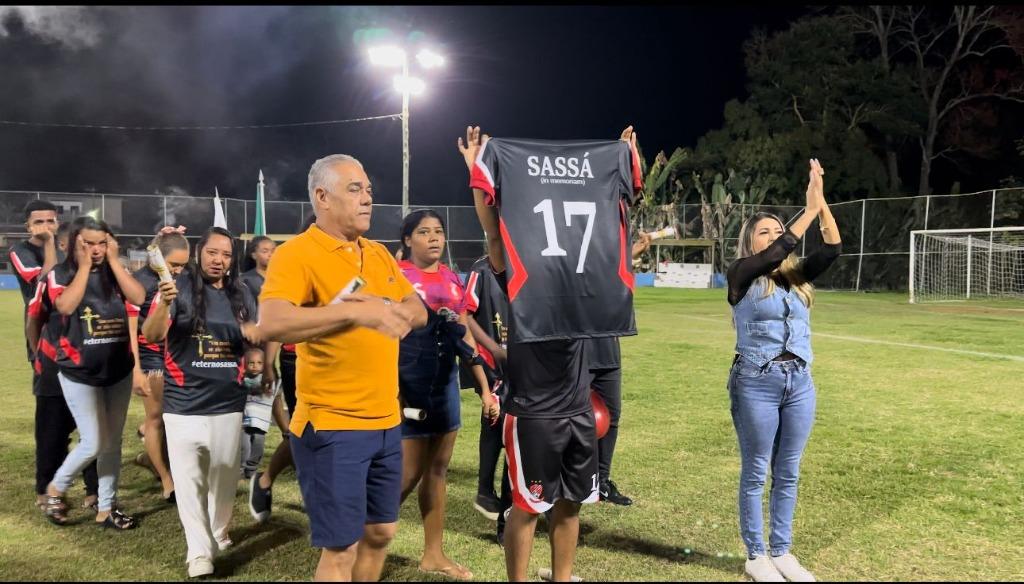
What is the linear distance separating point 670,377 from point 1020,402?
4.33 metres

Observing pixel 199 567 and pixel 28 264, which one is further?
pixel 28 264

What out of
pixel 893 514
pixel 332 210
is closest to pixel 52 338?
pixel 332 210

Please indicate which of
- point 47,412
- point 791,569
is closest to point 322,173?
point 791,569

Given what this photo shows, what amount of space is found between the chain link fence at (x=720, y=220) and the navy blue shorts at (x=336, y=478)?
27.7 m

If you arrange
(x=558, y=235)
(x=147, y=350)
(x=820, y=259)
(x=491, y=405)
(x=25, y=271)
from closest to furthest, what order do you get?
(x=558, y=235)
(x=820, y=259)
(x=491, y=405)
(x=25, y=271)
(x=147, y=350)

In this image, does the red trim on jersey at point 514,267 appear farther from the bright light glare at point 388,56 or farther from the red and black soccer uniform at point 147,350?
the bright light glare at point 388,56

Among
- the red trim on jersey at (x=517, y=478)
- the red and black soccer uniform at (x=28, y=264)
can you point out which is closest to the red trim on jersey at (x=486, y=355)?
the red trim on jersey at (x=517, y=478)

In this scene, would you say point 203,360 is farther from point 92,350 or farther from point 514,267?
point 514,267

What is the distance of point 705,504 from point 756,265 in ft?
7.41

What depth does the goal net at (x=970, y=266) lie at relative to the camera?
26141mm

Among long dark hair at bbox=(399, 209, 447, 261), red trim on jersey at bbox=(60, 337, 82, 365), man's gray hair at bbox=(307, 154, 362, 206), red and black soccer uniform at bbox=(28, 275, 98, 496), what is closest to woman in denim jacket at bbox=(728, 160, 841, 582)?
long dark hair at bbox=(399, 209, 447, 261)

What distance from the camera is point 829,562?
4.32 metres

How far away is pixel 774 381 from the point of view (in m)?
4.06

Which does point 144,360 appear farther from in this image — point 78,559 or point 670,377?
point 670,377
